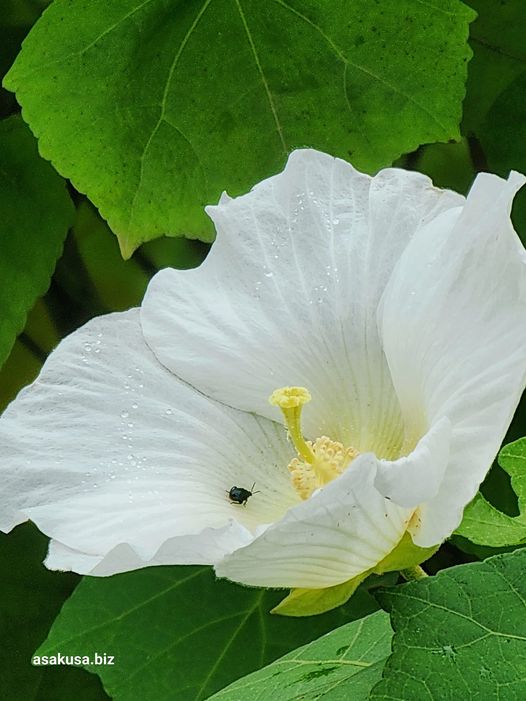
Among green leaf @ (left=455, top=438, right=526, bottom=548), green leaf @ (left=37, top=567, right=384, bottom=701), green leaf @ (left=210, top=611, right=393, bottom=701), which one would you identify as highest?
green leaf @ (left=455, top=438, right=526, bottom=548)

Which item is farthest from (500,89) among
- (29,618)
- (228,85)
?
(29,618)

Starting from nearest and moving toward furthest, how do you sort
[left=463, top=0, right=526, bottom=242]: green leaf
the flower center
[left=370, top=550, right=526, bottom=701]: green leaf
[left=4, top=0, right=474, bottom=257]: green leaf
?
1. [left=370, top=550, right=526, bottom=701]: green leaf
2. the flower center
3. [left=4, top=0, right=474, bottom=257]: green leaf
4. [left=463, top=0, right=526, bottom=242]: green leaf

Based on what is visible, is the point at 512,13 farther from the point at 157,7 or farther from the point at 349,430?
the point at 349,430

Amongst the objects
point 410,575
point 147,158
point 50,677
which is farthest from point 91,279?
point 410,575

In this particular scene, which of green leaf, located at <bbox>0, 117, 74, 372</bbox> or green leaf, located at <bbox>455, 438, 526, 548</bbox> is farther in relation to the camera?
green leaf, located at <bbox>0, 117, 74, 372</bbox>

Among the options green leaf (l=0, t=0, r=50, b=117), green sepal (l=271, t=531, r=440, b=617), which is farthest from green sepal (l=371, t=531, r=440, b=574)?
green leaf (l=0, t=0, r=50, b=117)

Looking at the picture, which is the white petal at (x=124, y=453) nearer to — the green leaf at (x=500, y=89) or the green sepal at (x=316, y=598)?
the green sepal at (x=316, y=598)

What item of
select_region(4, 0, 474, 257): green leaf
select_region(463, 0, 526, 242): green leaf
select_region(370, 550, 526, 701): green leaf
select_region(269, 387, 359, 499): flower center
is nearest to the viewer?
select_region(370, 550, 526, 701): green leaf

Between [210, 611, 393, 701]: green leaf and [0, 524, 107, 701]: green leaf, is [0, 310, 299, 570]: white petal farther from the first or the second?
[0, 524, 107, 701]: green leaf
